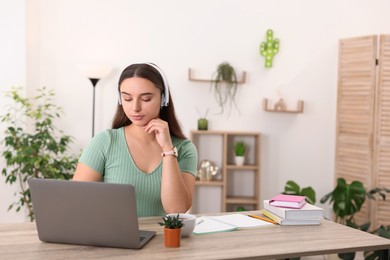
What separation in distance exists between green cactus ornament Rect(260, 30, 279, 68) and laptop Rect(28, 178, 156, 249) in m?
3.62

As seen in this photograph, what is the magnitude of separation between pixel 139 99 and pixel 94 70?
2.46m

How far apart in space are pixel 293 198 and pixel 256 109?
299 centimetres

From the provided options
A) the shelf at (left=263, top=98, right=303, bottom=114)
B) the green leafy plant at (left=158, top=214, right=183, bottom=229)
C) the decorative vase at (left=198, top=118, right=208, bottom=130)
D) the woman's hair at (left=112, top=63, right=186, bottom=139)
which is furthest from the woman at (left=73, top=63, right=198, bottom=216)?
the shelf at (left=263, top=98, right=303, bottom=114)

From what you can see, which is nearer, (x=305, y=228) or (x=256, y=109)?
(x=305, y=228)

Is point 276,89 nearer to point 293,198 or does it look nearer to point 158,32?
point 158,32

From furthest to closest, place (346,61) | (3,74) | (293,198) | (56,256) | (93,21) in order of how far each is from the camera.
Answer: (346,61) < (93,21) < (3,74) < (293,198) < (56,256)

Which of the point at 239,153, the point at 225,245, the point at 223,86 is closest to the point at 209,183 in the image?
the point at 239,153

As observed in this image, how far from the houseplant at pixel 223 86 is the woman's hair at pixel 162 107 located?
2648mm

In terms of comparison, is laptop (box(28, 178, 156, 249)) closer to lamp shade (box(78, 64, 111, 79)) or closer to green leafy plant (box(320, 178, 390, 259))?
lamp shade (box(78, 64, 111, 79))

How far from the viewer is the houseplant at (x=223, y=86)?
505 cm

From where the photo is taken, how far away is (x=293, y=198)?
7.61 ft

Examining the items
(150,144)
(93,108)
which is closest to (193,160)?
(150,144)

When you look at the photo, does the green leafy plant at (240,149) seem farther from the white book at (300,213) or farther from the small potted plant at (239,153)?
the white book at (300,213)

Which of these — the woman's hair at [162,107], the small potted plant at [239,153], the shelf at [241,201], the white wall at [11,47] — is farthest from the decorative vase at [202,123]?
the woman's hair at [162,107]
